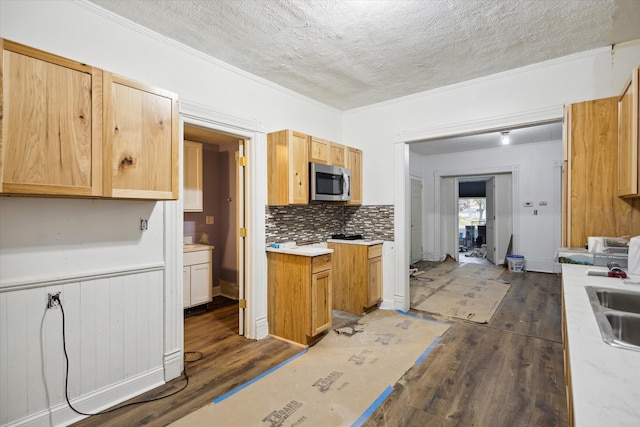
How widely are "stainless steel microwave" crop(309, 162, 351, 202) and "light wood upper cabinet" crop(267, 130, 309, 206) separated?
0.29ft

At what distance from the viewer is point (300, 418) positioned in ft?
6.33

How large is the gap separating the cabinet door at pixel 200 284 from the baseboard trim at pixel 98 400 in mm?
1671

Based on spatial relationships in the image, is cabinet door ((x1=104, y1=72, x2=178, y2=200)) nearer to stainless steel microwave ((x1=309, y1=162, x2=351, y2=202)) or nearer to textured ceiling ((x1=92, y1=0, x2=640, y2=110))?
textured ceiling ((x1=92, y1=0, x2=640, y2=110))

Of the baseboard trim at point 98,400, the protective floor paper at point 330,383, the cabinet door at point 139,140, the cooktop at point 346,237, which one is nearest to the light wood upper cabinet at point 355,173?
the cooktop at point 346,237

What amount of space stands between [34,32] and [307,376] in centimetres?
287

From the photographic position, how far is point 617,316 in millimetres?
1350

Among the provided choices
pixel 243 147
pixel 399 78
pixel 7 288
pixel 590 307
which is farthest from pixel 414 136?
pixel 7 288

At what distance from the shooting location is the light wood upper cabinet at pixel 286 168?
3123 millimetres

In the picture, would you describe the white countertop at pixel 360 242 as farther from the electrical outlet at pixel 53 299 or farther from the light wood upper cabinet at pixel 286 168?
the electrical outlet at pixel 53 299

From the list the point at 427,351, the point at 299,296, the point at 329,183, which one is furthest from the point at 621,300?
the point at 329,183

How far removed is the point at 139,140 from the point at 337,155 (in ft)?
→ 7.54

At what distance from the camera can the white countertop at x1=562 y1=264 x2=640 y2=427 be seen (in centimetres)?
67

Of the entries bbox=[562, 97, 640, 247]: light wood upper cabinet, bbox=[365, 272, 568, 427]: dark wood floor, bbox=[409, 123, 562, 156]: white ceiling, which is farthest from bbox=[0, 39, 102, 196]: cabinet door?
bbox=[409, 123, 562, 156]: white ceiling

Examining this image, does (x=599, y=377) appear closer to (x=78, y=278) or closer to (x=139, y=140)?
(x=139, y=140)
